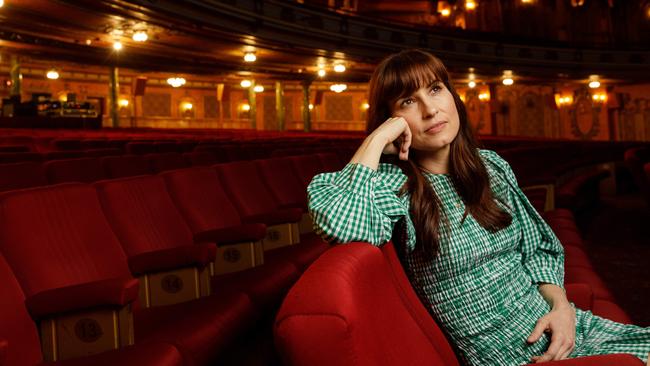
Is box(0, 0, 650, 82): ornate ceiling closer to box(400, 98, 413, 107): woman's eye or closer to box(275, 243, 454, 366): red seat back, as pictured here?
box(400, 98, 413, 107): woman's eye

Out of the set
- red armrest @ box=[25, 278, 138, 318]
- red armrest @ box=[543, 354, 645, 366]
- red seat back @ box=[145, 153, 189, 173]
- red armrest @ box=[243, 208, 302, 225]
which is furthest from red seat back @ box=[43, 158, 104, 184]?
red armrest @ box=[543, 354, 645, 366]

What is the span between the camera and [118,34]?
10.7 metres

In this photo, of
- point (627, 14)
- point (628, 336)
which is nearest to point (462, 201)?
point (628, 336)

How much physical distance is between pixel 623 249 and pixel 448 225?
4.07 meters

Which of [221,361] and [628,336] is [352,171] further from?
[221,361]

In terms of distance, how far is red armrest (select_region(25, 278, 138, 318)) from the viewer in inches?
54.8

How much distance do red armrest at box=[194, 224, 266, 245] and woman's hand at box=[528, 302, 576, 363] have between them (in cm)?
128

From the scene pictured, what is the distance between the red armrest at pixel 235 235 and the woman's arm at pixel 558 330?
1262 millimetres

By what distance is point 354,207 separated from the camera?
3.66ft

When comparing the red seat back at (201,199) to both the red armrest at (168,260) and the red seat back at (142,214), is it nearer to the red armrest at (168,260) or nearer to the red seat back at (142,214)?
the red seat back at (142,214)

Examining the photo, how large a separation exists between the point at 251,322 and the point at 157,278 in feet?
1.11

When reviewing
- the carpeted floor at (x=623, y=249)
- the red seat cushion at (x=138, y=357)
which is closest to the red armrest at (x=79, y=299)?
the red seat cushion at (x=138, y=357)

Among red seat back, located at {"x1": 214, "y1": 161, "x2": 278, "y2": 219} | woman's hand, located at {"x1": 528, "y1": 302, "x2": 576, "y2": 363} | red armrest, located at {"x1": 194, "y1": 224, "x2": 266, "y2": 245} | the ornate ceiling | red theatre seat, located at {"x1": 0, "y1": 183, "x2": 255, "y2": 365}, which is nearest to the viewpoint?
woman's hand, located at {"x1": 528, "y1": 302, "x2": 576, "y2": 363}

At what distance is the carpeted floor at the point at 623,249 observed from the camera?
329cm
